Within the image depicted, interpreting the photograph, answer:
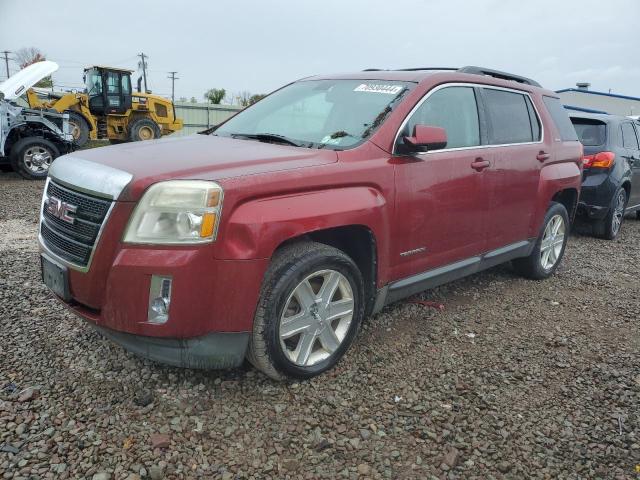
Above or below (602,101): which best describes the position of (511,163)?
below

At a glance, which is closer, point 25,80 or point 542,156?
point 542,156

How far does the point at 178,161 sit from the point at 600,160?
609 centimetres

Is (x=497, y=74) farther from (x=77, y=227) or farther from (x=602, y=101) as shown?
(x=602, y=101)

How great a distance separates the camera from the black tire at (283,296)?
2.53 meters

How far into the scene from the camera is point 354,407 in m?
2.68

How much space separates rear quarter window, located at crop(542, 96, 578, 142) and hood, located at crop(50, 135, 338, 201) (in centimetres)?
299

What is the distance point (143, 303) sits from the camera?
2324mm

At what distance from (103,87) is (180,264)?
15.4m

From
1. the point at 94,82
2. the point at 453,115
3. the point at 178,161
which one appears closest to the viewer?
the point at 178,161

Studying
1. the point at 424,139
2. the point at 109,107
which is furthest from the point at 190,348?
the point at 109,107

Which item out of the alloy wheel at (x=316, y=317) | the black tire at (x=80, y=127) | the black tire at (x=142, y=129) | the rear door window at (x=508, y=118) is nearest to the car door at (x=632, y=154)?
the rear door window at (x=508, y=118)

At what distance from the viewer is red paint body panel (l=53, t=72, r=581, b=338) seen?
7.61 ft

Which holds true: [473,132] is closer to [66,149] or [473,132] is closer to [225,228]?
[225,228]

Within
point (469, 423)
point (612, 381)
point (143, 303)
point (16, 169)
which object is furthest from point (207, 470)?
point (16, 169)
